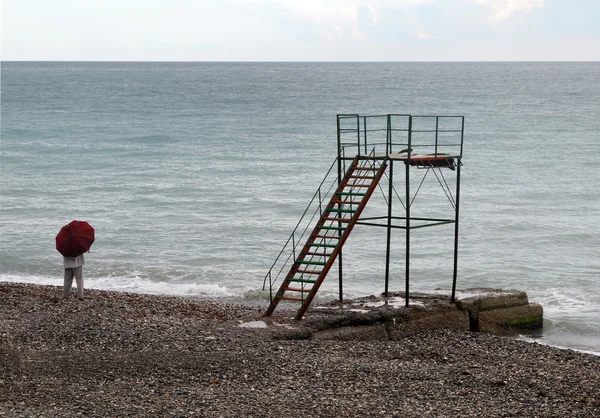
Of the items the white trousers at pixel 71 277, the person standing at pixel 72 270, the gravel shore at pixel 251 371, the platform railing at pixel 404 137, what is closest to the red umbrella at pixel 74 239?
the person standing at pixel 72 270

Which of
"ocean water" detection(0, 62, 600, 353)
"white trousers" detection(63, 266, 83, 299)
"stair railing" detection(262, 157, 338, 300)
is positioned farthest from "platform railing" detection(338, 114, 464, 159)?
"white trousers" detection(63, 266, 83, 299)

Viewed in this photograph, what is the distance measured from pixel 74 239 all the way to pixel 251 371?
6.17 m

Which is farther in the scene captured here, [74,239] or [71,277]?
[71,277]

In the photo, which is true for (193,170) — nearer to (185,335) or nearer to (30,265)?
(30,265)

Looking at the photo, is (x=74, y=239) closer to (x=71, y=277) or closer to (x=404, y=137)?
(x=71, y=277)

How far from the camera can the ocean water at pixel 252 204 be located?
Answer: 26844mm

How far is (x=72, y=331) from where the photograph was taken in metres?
15.9

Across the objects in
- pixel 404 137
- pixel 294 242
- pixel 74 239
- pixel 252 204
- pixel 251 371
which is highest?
pixel 404 137

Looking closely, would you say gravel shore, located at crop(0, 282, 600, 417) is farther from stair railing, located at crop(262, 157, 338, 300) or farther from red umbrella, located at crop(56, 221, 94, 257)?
stair railing, located at crop(262, 157, 338, 300)

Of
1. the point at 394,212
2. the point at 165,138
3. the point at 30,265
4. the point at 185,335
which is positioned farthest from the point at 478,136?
the point at 185,335

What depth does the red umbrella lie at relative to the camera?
1855cm

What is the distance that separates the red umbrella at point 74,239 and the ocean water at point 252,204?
261 inches

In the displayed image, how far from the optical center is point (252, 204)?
39.6m

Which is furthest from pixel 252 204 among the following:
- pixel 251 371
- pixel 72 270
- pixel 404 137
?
pixel 404 137
